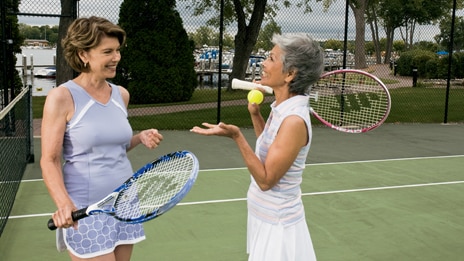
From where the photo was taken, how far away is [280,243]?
2502 mm

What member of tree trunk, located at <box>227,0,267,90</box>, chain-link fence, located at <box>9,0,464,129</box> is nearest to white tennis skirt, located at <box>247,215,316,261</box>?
chain-link fence, located at <box>9,0,464,129</box>

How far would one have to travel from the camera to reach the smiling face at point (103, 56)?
2461 millimetres

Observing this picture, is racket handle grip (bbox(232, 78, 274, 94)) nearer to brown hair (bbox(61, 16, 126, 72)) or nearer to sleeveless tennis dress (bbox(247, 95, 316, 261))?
sleeveless tennis dress (bbox(247, 95, 316, 261))

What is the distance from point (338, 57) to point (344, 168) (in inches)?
230

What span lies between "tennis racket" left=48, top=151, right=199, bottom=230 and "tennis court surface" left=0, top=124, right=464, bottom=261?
5.70 feet

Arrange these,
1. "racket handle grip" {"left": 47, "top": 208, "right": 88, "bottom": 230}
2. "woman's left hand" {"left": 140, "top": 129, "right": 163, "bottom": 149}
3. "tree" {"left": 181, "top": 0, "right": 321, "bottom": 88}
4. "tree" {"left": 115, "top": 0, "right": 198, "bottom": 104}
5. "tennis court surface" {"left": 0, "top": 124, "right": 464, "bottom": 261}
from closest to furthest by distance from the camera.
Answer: "racket handle grip" {"left": 47, "top": 208, "right": 88, "bottom": 230}
"woman's left hand" {"left": 140, "top": 129, "right": 163, "bottom": 149}
"tennis court surface" {"left": 0, "top": 124, "right": 464, "bottom": 261}
"tree" {"left": 115, "top": 0, "right": 198, "bottom": 104}
"tree" {"left": 181, "top": 0, "right": 321, "bottom": 88}

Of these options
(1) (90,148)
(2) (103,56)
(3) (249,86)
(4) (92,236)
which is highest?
(2) (103,56)

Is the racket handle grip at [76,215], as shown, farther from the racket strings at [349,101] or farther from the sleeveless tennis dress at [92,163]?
the racket strings at [349,101]

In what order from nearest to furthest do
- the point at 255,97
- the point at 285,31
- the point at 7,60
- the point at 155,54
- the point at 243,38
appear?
the point at 255,97 < the point at 7,60 < the point at 285,31 < the point at 155,54 < the point at 243,38

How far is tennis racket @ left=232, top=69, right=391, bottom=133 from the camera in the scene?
14.2 feet

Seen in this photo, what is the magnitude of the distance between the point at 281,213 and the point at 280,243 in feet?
0.44

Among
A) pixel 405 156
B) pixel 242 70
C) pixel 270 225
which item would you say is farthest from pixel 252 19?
pixel 270 225

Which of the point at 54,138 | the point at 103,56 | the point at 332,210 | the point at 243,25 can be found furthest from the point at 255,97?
the point at 243,25

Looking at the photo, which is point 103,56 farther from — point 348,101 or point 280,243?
point 348,101
